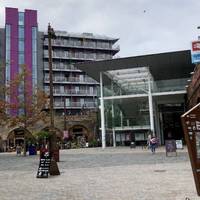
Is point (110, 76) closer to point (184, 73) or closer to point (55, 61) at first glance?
point (184, 73)

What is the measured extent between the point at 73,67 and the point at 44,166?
2623 inches

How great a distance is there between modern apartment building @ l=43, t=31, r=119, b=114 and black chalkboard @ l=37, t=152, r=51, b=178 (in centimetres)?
5918

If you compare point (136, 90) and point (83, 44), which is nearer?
point (136, 90)

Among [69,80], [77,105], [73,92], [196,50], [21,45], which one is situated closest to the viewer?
[196,50]

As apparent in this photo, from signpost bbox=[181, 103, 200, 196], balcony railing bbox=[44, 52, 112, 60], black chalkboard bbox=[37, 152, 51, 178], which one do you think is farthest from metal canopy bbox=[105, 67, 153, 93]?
balcony railing bbox=[44, 52, 112, 60]

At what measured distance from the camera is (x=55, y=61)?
A: 8038 centimetres

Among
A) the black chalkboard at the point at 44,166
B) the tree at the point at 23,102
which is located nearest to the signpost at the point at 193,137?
the black chalkboard at the point at 44,166

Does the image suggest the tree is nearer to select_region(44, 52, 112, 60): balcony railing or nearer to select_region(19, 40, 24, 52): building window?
select_region(19, 40, 24, 52): building window

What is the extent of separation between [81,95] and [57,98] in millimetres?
5357

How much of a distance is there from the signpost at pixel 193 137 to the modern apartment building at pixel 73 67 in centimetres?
6537

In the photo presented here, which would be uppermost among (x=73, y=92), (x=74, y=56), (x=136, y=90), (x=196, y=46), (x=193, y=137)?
(x=74, y=56)

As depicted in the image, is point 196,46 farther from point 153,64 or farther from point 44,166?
point 153,64

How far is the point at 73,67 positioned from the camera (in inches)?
3167

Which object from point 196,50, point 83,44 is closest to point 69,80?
point 83,44
